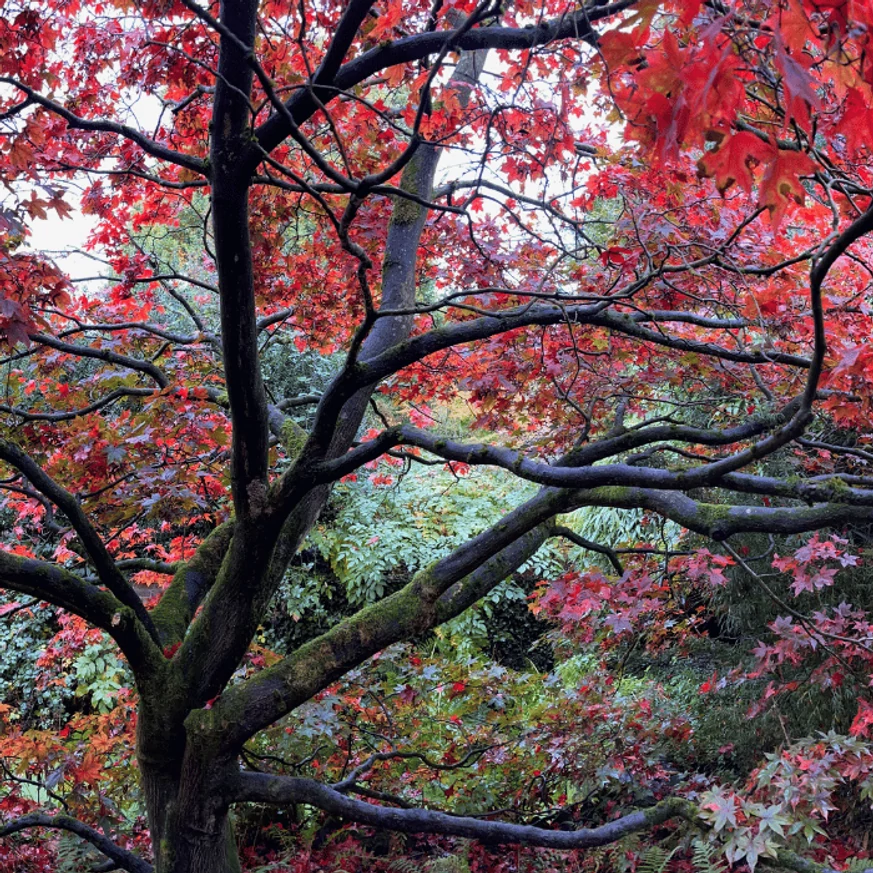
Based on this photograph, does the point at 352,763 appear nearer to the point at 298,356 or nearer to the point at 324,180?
the point at 324,180

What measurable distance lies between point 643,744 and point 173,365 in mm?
3473

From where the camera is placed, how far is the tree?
2004 millimetres

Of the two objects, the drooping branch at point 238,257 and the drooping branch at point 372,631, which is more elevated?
the drooping branch at point 238,257

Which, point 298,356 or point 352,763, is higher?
point 298,356

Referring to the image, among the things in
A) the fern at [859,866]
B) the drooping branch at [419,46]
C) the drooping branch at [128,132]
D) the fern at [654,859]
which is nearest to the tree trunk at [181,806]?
the fern at [654,859]

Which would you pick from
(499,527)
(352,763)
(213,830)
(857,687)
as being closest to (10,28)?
(499,527)

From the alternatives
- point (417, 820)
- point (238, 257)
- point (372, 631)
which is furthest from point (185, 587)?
point (238, 257)

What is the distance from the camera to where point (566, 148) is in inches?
155

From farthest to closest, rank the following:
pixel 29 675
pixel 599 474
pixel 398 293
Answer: pixel 29 675, pixel 398 293, pixel 599 474

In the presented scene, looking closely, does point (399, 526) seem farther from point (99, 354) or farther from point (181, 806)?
point (181, 806)

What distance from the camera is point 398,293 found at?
12.5 ft

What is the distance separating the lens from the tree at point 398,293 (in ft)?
6.57

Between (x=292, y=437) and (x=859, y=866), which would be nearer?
(x=859, y=866)

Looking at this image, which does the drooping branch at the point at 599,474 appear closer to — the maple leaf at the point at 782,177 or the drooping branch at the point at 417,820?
the maple leaf at the point at 782,177
